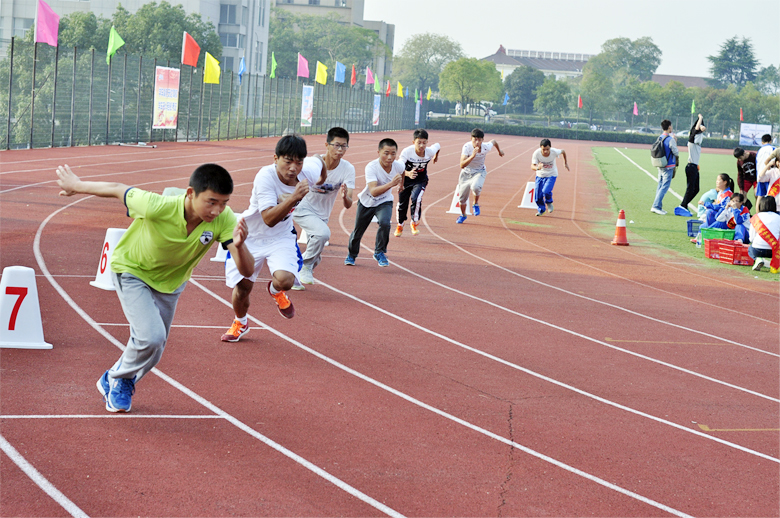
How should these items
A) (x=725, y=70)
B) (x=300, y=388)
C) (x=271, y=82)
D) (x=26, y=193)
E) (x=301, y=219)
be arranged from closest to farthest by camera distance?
(x=300, y=388) → (x=301, y=219) → (x=26, y=193) → (x=271, y=82) → (x=725, y=70)

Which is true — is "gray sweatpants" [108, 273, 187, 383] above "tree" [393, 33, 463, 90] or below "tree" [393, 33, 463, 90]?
below

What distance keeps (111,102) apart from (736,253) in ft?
71.0

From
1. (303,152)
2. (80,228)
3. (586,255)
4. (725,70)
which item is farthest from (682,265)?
(725,70)

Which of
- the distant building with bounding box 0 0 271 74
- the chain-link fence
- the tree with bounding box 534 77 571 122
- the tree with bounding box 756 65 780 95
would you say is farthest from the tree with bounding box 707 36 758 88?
the chain-link fence

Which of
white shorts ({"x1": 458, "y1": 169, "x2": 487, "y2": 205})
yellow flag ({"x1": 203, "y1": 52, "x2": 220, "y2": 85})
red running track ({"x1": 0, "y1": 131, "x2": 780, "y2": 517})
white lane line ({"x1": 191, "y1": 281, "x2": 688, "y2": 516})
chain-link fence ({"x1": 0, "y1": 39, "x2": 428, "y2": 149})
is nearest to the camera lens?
red running track ({"x1": 0, "y1": 131, "x2": 780, "y2": 517})

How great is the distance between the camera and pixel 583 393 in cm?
651

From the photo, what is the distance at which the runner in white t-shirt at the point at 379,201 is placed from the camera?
10.5 metres

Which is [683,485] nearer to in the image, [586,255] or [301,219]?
[301,219]

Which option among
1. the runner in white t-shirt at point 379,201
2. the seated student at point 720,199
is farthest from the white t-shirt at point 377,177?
the seated student at point 720,199

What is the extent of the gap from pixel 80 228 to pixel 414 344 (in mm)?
6597

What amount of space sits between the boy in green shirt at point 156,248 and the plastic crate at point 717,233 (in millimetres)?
11285

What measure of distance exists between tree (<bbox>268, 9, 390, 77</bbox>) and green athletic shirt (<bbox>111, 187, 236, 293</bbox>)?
9621cm

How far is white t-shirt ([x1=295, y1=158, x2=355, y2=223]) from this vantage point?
9039mm

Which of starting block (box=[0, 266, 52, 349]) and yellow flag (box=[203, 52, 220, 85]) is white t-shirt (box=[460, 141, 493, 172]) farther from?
yellow flag (box=[203, 52, 220, 85])
